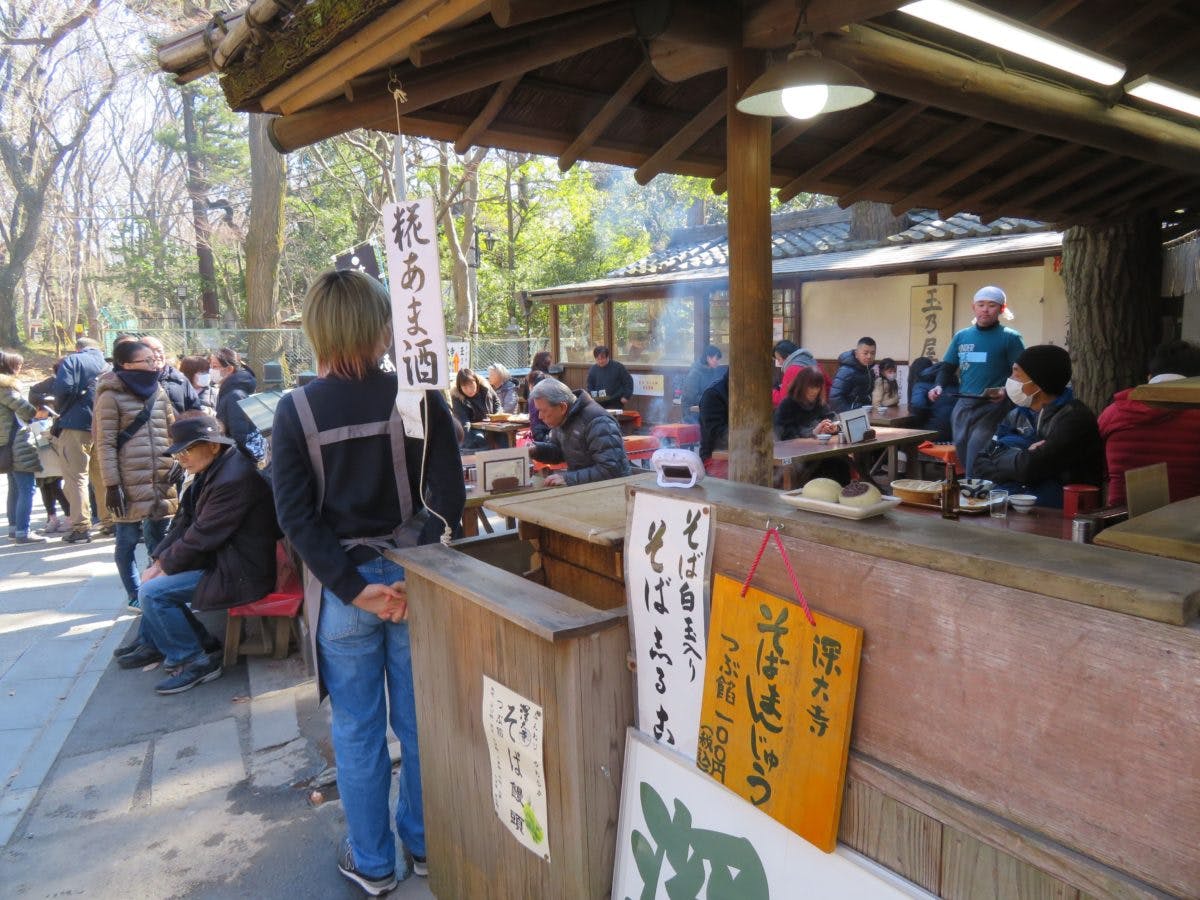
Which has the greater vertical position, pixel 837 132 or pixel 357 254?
pixel 837 132

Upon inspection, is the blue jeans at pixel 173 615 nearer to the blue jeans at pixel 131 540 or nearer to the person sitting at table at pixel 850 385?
the blue jeans at pixel 131 540

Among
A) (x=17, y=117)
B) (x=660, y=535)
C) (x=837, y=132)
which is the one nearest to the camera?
(x=660, y=535)

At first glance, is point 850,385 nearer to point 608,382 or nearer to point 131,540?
point 608,382

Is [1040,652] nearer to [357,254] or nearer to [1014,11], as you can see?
[1014,11]

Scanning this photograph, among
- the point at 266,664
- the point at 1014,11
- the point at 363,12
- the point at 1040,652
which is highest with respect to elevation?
the point at 1014,11

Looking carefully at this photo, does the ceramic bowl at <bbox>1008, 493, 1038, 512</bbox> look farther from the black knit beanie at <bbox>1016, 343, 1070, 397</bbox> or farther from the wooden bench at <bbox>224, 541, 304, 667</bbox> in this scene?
the wooden bench at <bbox>224, 541, 304, 667</bbox>

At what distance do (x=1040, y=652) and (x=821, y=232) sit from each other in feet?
45.8

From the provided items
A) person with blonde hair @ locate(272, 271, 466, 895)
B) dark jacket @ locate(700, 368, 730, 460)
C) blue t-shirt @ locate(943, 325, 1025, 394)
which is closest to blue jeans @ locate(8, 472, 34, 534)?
dark jacket @ locate(700, 368, 730, 460)

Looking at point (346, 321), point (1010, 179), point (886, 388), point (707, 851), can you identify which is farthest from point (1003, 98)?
point (886, 388)

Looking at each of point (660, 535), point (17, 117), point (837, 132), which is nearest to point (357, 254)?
point (837, 132)

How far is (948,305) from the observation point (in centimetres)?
926

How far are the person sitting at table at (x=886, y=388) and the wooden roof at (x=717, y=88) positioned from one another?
12.9ft

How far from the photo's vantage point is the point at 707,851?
174 cm

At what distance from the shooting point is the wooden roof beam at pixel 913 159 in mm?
4277
